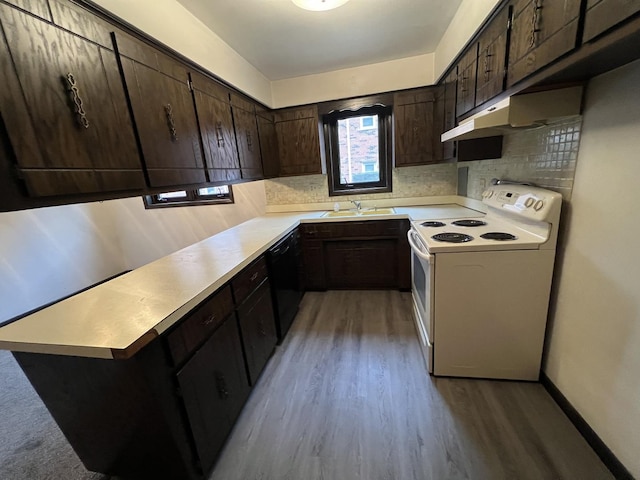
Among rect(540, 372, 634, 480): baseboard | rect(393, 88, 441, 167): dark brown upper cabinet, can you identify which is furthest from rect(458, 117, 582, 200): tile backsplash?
rect(540, 372, 634, 480): baseboard

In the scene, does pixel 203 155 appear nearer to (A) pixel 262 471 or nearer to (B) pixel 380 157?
(A) pixel 262 471

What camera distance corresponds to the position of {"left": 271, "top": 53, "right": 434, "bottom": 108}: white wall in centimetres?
268

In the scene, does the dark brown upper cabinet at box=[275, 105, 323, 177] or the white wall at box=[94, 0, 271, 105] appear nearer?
the white wall at box=[94, 0, 271, 105]

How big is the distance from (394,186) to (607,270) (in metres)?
2.21

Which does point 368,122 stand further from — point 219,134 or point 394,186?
point 219,134

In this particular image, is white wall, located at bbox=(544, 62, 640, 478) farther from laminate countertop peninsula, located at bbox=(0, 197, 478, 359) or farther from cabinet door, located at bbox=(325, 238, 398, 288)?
laminate countertop peninsula, located at bbox=(0, 197, 478, 359)

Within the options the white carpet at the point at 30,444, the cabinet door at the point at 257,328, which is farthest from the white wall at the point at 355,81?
the white carpet at the point at 30,444

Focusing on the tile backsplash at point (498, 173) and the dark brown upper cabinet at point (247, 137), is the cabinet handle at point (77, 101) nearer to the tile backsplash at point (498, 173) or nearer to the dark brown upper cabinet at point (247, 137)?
the dark brown upper cabinet at point (247, 137)

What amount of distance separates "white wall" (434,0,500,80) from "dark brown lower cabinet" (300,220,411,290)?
1.48 m

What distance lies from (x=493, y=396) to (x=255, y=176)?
2.58 m

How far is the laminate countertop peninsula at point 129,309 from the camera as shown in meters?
0.89

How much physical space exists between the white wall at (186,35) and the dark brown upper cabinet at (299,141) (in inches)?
21.4

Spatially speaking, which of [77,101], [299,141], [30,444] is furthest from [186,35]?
[30,444]

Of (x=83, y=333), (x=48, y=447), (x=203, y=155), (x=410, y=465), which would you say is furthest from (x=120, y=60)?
(x=410, y=465)
